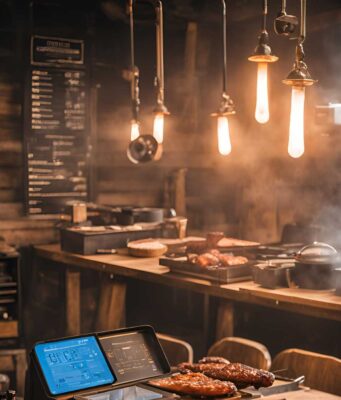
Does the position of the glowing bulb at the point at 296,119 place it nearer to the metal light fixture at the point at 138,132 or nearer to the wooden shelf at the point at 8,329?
the metal light fixture at the point at 138,132

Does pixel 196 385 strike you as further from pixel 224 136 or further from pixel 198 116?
pixel 198 116

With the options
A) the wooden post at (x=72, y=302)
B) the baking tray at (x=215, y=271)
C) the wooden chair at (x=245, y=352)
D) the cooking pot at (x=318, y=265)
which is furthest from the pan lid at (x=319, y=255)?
the wooden post at (x=72, y=302)

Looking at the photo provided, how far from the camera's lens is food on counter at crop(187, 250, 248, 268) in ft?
16.5

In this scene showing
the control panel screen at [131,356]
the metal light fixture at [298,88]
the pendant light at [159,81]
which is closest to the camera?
the control panel screen at [131,356]

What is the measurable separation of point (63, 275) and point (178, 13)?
9.49 ft

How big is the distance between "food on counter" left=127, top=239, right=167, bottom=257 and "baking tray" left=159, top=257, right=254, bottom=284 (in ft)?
2.32

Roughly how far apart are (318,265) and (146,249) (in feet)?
5.86

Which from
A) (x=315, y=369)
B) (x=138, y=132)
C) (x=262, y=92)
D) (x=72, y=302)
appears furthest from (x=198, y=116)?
(x=315, y=369)

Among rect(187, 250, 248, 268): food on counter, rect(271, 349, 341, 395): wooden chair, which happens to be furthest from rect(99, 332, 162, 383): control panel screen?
rect(187, 250, 248, 268): food on counter

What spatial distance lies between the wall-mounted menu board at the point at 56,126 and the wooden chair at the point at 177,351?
3319 mm

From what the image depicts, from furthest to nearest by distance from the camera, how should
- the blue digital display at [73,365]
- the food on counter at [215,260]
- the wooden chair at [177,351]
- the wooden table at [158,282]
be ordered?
the food on counter at [215,260], the wooden table at [158,282], the wooden chair at [177,351], the blue digital display at [73,365]

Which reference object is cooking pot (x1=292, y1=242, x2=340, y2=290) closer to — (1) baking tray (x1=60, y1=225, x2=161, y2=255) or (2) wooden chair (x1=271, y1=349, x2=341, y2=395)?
(2) wooden chair (x1=271, y1=349, x2=341, y2=395)

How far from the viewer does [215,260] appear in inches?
200

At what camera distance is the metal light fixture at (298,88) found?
14.0 feet
